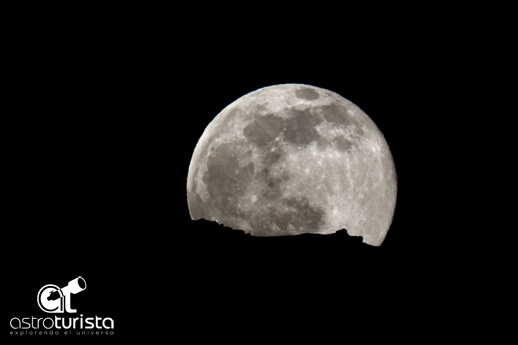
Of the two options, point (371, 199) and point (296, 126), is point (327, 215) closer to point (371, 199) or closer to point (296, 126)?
point (371, 199)

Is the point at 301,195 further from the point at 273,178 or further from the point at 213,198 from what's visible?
the point at 213,198

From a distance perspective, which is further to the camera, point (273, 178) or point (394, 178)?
point (394, 178)

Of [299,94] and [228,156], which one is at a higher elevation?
[299,94]

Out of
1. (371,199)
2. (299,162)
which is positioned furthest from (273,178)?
(371,199)

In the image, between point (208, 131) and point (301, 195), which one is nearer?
point (301, 195)

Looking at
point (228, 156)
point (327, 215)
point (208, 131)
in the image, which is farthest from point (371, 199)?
point (208, 131)

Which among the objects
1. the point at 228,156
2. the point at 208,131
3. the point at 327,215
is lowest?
the point at 327,215
